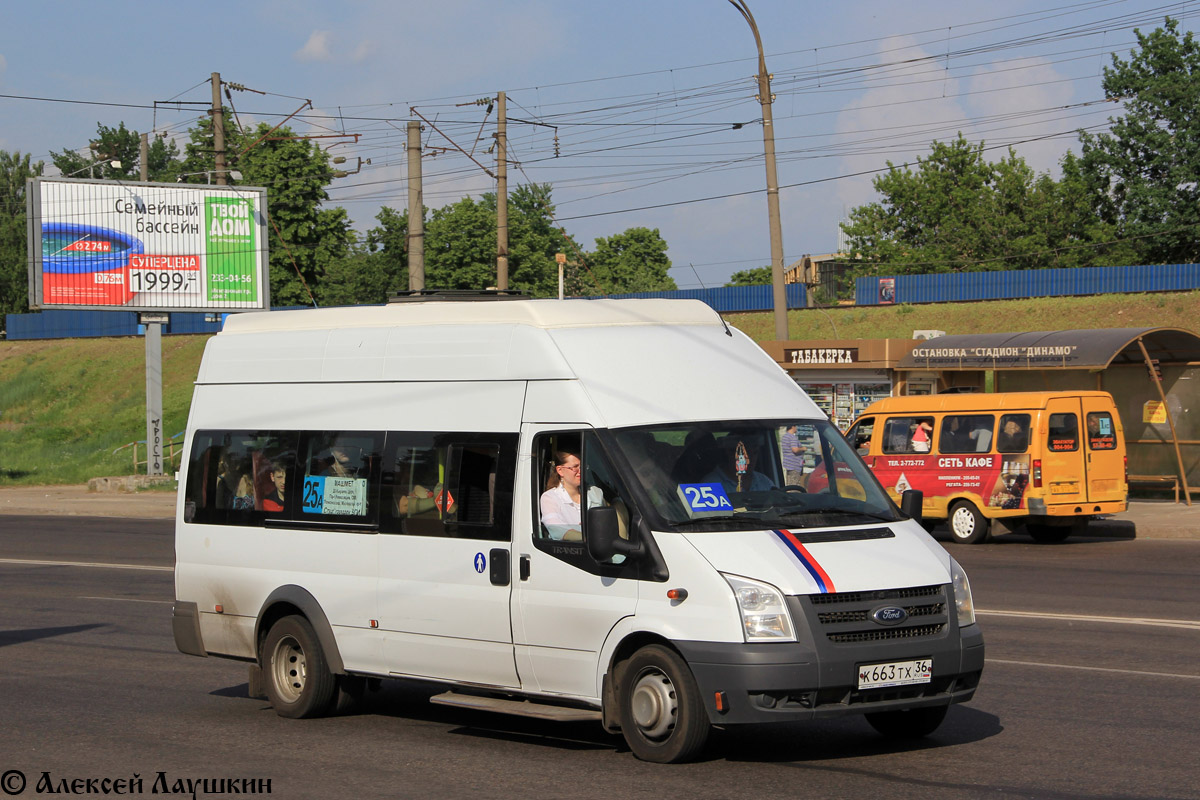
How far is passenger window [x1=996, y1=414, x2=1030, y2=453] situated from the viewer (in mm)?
20406

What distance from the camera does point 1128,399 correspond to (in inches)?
1040

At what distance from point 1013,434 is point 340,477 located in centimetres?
1404

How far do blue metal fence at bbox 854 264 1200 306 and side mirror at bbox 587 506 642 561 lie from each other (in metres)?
48.5

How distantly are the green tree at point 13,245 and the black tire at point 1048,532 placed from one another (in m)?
91.2

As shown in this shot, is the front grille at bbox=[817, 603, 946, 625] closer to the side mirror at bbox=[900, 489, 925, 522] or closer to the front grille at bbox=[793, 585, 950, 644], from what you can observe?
the front grille at bbox=[793, 585, 950, 644]

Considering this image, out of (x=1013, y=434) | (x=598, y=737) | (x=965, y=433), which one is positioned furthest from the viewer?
(x=965, y=433)

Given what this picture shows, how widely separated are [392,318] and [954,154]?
3093 inches

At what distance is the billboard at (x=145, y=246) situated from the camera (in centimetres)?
4084

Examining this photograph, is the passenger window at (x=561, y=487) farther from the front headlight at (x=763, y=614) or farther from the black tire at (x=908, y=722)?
the black tire at (x=908, y=722)

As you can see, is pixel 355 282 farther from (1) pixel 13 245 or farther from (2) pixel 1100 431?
(2) pixel 1100 431

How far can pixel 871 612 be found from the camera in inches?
269

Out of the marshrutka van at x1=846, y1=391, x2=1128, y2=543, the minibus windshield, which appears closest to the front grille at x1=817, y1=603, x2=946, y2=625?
the minibus windshield

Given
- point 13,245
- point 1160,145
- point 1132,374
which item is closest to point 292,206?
point 13,245

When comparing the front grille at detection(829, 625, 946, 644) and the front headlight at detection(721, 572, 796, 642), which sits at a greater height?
the front headlight at detection(721, 572, 796, 642)
